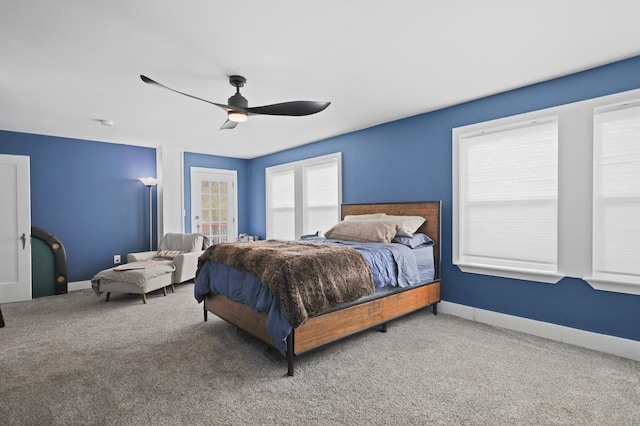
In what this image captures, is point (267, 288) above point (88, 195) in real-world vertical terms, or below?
below

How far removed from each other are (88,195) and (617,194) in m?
6.77

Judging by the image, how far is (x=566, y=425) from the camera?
1812 mm

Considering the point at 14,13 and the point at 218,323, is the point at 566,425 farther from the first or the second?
the point at 14,13

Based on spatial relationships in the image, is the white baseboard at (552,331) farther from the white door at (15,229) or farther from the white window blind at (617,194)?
the white door at (15,229)

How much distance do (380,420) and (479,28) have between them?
2.56 m

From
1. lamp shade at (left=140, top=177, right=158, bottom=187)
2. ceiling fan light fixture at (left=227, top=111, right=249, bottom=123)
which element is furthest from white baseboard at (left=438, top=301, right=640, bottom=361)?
lamp shade at (left=140, top=177, right=158, bottom=187)

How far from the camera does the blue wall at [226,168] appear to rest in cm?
628

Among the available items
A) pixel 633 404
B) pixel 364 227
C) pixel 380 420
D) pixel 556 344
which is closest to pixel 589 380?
pixel 633 404

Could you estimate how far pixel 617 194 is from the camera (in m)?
2.69

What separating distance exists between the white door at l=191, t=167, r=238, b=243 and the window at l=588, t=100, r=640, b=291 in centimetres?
592

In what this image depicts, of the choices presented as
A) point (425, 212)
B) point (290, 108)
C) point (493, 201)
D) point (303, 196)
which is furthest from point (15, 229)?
point (493, 201)

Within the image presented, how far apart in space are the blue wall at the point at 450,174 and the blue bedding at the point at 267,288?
606 millimetres

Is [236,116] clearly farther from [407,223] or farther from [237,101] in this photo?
[407,223]

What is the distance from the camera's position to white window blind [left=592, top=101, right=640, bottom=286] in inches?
103
